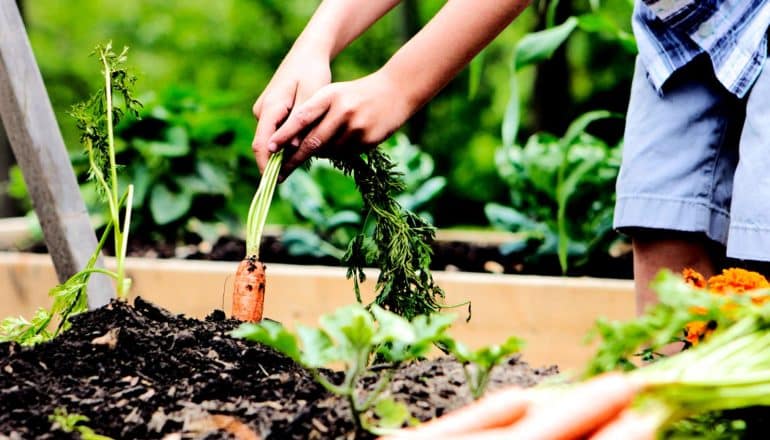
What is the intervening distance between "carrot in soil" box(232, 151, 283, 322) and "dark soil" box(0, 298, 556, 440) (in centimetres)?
14

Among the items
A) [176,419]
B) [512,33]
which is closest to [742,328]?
[176,419]

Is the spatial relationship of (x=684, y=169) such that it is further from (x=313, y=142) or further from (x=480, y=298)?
(x=480, y=298)

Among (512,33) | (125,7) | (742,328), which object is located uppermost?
Result: (125,7)

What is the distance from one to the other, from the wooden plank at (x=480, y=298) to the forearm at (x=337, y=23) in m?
0.79

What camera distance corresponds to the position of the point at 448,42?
1256 mm

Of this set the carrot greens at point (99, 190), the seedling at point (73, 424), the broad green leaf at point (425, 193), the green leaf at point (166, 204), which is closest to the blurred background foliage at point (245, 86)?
the green leaf at point (166, 204)

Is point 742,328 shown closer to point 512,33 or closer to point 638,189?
point 638,189

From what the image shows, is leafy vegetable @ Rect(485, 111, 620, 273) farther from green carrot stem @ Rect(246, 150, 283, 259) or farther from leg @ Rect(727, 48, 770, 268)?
green carrot stem @ Rect(246, 150, 283, 259)

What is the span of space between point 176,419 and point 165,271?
5.02 feet

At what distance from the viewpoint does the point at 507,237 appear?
9.93 feet

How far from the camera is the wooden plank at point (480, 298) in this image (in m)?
2.19

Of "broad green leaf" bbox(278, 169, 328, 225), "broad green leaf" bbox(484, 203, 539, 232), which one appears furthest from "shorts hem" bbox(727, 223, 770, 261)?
"broad green leaf" bbox(278, 169, 328, 225)

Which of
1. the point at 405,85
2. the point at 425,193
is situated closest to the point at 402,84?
the point at 405,85

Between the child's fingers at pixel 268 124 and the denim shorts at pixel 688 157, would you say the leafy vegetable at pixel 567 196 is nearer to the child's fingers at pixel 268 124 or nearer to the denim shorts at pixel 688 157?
the denim shorts at pixel 688 157
